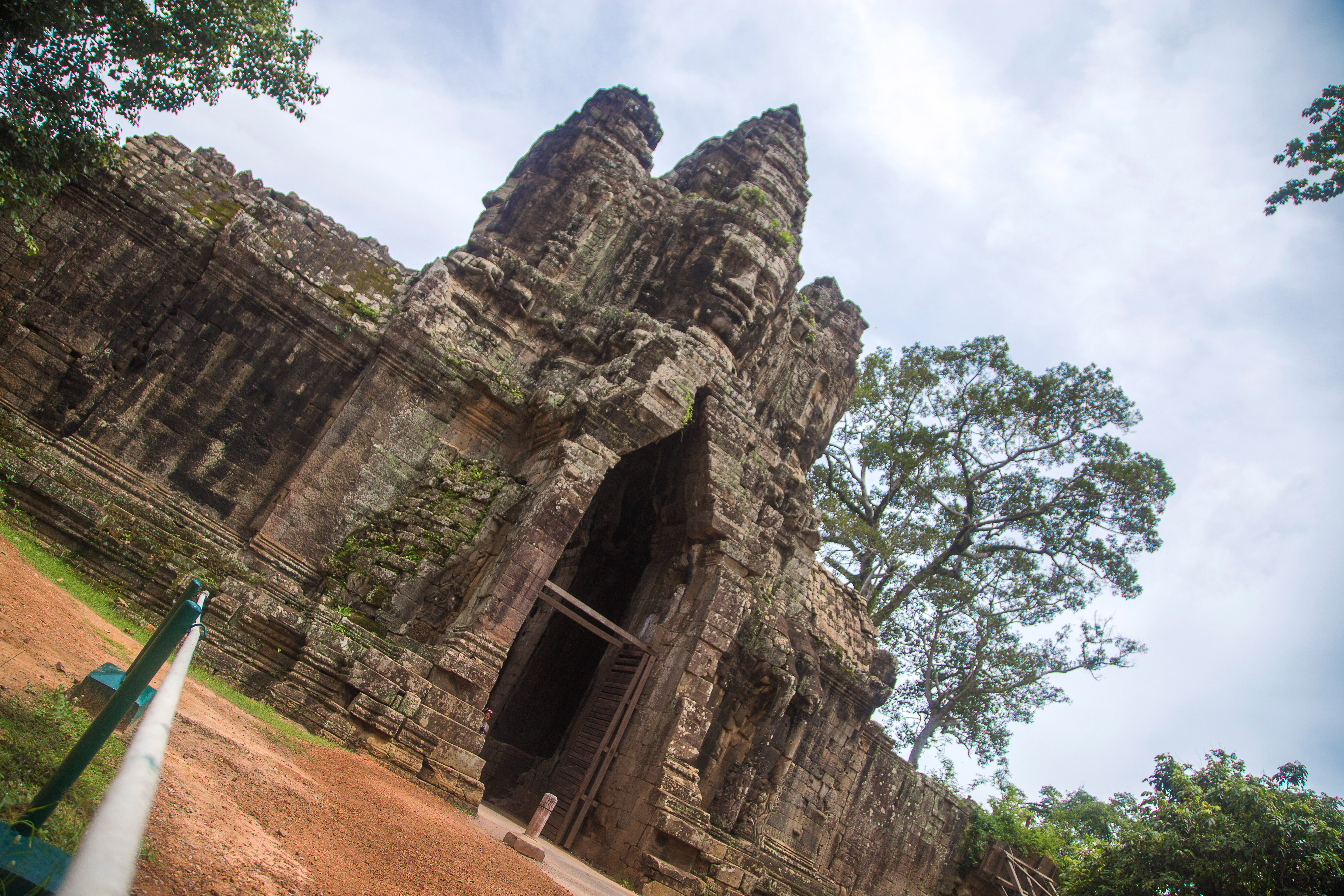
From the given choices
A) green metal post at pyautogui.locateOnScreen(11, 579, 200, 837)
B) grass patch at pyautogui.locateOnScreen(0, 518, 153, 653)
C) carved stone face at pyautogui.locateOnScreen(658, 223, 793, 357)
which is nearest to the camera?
green metal post at pyautogui.locateOnScreen(11, 579, 200, 837)

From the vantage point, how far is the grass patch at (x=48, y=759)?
233 centimetres

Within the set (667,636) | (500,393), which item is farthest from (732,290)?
(667,636)

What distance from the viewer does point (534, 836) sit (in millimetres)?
7086

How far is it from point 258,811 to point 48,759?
108cm

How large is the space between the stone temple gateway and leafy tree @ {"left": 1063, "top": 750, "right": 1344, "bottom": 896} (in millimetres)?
3689

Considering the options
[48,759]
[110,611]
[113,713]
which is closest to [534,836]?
[110,611]

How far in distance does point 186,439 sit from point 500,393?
337 cm

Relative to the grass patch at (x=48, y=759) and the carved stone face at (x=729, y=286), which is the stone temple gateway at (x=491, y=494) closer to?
the carved stone face at (x=729, y=286)

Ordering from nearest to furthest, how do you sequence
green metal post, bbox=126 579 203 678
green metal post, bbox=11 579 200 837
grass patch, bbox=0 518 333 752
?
1. green metal post, bbox=11 579 200 837
2. green metal post, bbox=126 579 203 678
3. grass patch, bbox=0 518 333 752

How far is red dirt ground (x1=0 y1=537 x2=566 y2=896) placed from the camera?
2826mm

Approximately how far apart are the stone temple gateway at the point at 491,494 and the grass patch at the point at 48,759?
3124 millimetres

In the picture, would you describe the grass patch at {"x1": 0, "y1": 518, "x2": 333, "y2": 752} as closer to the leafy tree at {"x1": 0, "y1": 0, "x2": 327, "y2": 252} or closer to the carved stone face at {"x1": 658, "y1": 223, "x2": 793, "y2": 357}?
the leafy tree at {"x1": 0, "y1": 0, "x2": 327, "y2": 252}

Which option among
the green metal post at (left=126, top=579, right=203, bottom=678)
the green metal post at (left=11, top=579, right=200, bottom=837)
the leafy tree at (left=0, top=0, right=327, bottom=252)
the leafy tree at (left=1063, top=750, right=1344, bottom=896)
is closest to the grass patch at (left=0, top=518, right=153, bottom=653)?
the leafy tree at (left=0, top=0, right=327, bottom=252)

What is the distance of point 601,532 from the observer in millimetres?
12086
